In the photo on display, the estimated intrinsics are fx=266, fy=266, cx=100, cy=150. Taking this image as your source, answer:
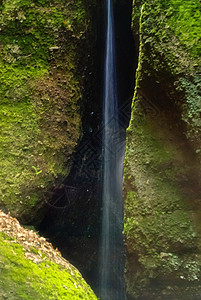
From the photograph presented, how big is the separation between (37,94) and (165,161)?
3.03 m

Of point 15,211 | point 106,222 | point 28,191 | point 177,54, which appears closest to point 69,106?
point 28,191

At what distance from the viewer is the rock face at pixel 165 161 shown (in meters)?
3.56

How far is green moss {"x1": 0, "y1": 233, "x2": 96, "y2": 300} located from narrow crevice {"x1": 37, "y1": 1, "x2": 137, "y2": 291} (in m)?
3.60

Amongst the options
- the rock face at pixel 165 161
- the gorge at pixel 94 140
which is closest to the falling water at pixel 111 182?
the gorge at pixel 94 140

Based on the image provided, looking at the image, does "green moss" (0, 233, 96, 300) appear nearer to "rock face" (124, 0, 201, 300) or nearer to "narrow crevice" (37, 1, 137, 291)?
"rock face" (124, 0, 201, 300)

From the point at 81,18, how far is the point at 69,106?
207cm

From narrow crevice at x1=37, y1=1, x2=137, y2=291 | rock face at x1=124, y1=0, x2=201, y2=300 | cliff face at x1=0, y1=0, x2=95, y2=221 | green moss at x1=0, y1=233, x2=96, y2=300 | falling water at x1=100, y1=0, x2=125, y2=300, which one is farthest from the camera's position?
falling water at x1=100, y1=0, x2=125, y2=300

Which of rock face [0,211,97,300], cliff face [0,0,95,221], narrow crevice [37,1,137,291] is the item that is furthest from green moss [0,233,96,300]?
narrow crevice [37,1,137,291]

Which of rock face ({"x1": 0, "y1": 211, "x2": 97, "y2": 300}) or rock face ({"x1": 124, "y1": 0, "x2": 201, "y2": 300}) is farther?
rock face ({"x1": 124, "y1": 0, "x2": 201, "y2": 300})

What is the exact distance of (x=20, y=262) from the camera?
2.23m

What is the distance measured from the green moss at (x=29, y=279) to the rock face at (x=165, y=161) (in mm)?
1326

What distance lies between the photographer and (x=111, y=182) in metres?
7.48

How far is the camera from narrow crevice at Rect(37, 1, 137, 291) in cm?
661

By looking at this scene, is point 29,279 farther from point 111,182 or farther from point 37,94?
point 111,182
